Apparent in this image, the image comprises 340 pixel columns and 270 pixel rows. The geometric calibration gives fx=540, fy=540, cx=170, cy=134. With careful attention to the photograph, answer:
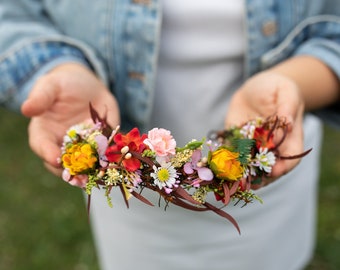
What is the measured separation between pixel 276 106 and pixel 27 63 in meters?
0.47

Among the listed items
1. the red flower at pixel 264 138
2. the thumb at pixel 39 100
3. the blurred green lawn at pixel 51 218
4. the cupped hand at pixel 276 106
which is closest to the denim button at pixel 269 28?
the cupped hand at pixel 276 106

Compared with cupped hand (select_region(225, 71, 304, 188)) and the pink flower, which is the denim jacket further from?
the pink flower

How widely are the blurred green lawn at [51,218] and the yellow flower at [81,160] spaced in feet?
4.09

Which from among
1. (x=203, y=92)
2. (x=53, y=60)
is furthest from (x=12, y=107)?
(x=203, y=92)

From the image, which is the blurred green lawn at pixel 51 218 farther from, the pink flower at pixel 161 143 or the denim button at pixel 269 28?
the pink flower at pixel 161 143

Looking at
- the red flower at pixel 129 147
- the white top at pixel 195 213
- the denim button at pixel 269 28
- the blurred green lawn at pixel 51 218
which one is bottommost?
the blurred green lawn at pixel 51 218

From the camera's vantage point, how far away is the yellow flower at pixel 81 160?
2.20ft

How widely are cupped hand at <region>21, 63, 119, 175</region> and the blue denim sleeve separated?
3 centimetres

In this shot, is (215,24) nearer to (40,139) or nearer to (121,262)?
(40,139)

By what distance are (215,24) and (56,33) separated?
0.31m

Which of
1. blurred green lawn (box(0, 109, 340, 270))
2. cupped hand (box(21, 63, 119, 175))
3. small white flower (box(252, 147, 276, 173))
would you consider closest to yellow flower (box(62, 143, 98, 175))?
cupped hand (box(21, 63, 119, 175))

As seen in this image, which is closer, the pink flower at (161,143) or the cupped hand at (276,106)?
the pink flower at (161,143)

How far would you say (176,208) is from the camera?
0.98m

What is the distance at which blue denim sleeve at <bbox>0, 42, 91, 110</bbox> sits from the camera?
101 centimetres
